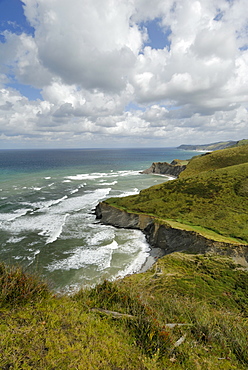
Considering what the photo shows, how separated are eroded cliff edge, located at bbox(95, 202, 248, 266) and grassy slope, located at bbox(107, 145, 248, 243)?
5.63ft

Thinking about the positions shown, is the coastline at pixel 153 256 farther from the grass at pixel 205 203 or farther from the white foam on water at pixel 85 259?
the grass at pixel 205 203

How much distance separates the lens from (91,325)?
6.12 metres

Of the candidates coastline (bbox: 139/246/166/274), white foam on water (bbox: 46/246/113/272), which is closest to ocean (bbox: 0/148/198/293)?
white foam on water (bbox: 46/246/113/272)

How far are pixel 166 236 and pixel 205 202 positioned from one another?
1105cm

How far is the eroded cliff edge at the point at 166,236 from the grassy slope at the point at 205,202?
172 centimetres

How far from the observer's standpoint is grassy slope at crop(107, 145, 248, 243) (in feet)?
82.5

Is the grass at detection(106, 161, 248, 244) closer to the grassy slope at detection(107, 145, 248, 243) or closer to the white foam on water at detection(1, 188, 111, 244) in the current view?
the grassy slope at detection(107, 145, 248, 243)

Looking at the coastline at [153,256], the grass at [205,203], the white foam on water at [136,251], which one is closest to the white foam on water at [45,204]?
the grass at [205,203]

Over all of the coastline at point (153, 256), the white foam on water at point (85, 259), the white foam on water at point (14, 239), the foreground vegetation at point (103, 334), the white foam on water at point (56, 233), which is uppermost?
the foreground vegetation at point (103, 334)

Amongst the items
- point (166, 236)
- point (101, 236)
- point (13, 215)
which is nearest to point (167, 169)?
point (101, 236)

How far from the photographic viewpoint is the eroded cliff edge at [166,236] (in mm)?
19203

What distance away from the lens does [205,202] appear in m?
31.4

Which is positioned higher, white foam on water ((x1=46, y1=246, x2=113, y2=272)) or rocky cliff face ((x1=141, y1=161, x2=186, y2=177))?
rocky cliff face ((x1=141, y1=161, x2=186, y2=177))

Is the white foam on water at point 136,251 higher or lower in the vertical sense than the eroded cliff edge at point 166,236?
lower
